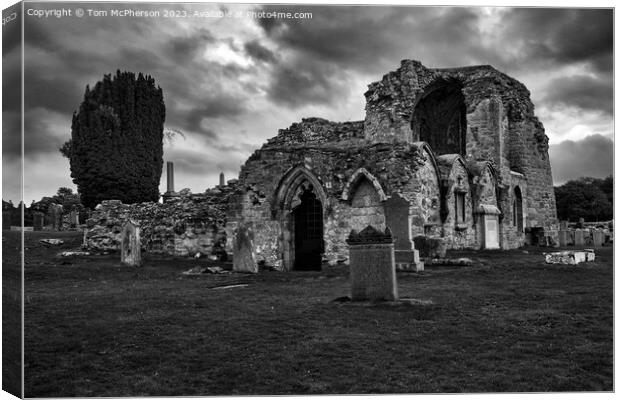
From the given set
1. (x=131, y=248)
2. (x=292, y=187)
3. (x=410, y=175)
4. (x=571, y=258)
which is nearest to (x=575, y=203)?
(x=571, y=258)

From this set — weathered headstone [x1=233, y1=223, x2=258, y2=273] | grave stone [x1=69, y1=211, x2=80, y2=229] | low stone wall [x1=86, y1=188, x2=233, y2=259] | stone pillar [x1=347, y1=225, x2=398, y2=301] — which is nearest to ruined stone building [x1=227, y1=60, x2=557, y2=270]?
weathered headstone [x1=233, y1=223, x2=258, y2=273]

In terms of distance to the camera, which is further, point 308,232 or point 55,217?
point 55,217

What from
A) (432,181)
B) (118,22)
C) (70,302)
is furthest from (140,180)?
(118,22)

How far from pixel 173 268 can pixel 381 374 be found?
1272 centimetres

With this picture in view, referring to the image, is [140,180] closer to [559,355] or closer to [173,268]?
[173,268]

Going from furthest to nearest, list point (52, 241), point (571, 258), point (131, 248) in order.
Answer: point (52, 241) → point (131, 248) → point (571, 258)

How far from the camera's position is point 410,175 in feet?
62.7

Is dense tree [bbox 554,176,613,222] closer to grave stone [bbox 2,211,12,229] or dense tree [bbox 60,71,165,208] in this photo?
grave stone [bbox 2,211,12,229]

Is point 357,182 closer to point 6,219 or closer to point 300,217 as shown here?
point 300,217

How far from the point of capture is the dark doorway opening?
20656 mm

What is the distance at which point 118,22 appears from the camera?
755 cm

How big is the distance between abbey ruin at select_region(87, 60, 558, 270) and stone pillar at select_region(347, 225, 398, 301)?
517cm

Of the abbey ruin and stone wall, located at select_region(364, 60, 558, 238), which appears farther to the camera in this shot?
stone wall, located at select_region(364, 60, 558, 238)

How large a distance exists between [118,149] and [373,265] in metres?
18.0
